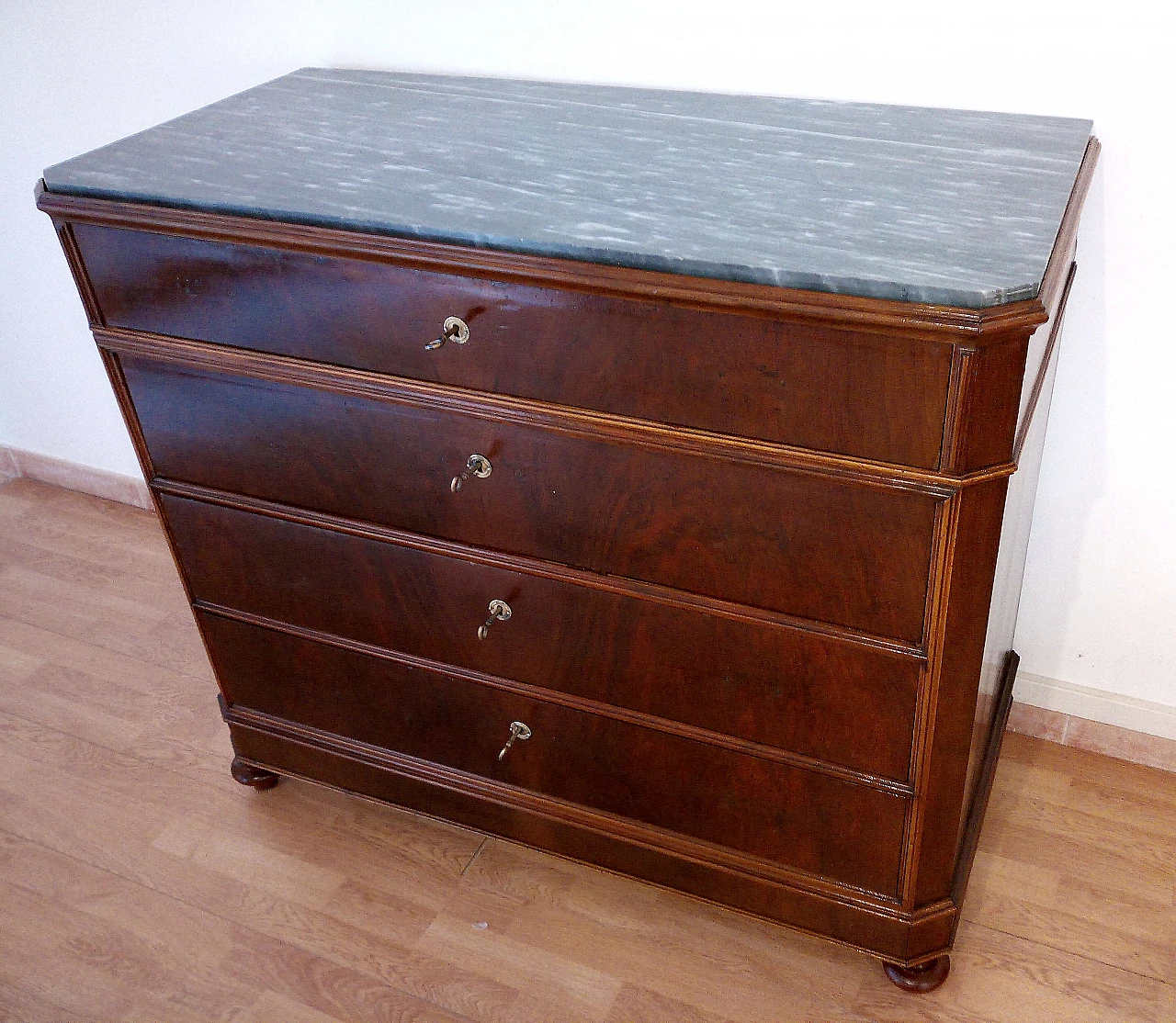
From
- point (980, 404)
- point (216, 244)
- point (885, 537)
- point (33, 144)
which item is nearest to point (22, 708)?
point (33, 144)

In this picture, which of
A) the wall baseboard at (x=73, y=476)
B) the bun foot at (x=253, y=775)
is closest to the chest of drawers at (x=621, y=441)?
the bun foot at (x=253, y=775)

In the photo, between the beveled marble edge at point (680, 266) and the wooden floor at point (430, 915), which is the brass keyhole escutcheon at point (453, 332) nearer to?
the beveled marble edge at point (680, 266)

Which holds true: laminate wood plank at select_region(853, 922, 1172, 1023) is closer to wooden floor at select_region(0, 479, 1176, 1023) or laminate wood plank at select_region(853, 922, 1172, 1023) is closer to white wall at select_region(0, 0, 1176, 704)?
wooden floor at select_region(0, 479, 1176, 1023)

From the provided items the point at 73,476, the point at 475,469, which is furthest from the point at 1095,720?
the point at 73,476

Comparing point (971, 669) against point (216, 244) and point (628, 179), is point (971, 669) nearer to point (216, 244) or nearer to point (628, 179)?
point (628, 179)

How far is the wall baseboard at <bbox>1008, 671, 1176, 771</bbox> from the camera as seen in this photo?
1749 millimetres

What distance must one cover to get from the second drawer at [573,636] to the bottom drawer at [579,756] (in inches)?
1.8

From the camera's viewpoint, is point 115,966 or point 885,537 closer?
point 885,537

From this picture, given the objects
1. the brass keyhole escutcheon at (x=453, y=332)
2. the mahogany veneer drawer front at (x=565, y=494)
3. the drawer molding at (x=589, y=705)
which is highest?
the brass keyhole escutcheon at (x=453, y=332)

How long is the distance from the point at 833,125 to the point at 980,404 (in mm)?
526

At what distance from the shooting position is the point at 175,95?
6.25 ft

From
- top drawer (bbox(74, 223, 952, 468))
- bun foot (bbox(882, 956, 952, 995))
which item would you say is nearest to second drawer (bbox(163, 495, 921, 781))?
top drawer (bbox(74, 223, 952, 468))

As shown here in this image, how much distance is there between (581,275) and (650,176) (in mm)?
231

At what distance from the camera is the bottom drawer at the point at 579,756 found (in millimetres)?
1354
